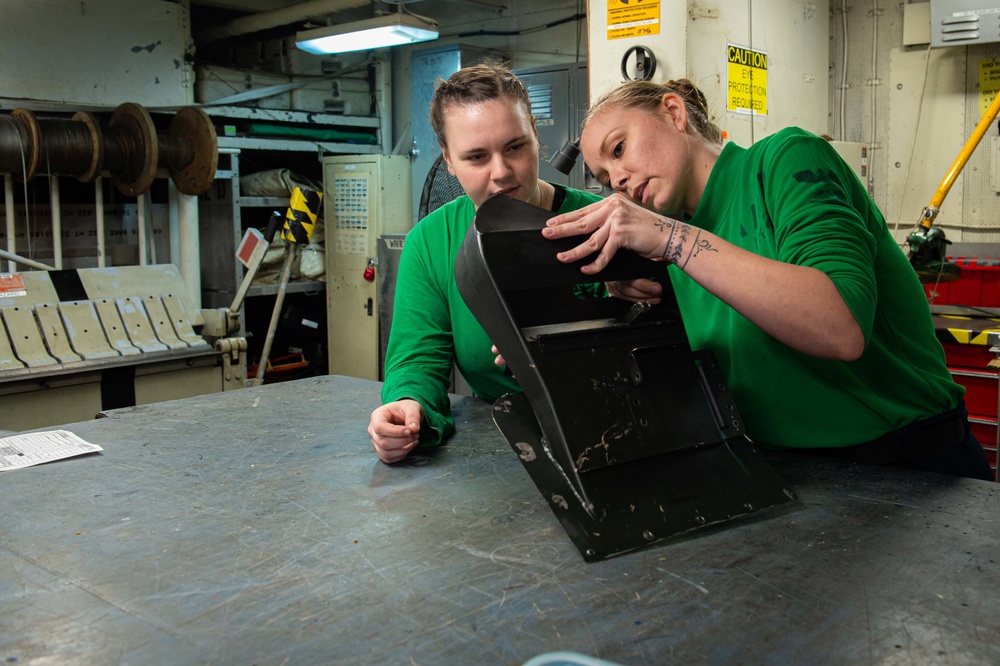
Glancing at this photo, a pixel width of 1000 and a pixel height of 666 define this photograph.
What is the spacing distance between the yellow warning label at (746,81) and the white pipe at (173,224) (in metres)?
2.66

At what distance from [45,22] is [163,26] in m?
0.56

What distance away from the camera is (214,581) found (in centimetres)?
101

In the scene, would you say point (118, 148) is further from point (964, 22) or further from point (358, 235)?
point (964, 22)

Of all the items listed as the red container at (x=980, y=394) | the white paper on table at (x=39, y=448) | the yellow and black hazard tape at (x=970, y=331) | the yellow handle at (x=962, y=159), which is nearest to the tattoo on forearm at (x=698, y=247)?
the white paper on table at (x=39, y=448)

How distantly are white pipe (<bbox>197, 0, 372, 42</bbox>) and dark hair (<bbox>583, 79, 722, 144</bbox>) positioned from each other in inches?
127

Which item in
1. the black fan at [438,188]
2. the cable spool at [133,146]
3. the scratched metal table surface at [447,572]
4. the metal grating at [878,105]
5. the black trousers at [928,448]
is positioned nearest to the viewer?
the scratched metal table surface at [447,572]

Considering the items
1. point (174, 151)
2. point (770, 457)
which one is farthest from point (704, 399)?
point (174, 151)

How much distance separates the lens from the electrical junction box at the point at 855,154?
136 inches

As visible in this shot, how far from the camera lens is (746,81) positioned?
118 inches

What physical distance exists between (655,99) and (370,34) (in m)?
3.11

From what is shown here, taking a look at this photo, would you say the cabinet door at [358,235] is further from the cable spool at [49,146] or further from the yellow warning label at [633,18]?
the yellow warning label at [633,18]

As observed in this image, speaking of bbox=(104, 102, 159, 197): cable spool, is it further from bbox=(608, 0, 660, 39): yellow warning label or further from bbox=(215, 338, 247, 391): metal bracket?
bbox=(608, 0, 660, 39): yellow warning label

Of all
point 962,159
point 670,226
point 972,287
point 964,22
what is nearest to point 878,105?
point 964,22

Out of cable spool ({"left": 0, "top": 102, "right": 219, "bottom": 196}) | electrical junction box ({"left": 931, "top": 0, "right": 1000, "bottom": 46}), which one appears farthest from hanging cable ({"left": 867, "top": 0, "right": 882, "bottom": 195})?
cable spool ({"left": 0, "top": 102, "right": 219, "bottom": 196})
